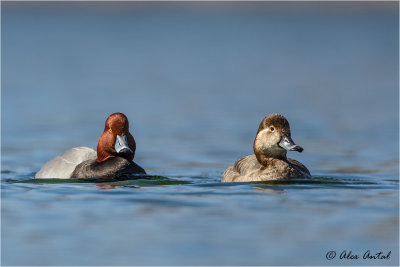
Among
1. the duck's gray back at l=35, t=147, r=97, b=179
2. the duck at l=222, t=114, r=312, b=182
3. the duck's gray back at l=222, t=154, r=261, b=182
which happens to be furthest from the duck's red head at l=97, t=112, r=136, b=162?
the duck at l=222, t=114, r=312, b=182

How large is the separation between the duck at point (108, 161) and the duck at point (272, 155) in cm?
158

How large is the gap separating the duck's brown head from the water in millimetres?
492

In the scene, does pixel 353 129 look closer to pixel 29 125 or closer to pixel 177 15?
pixel 29 125

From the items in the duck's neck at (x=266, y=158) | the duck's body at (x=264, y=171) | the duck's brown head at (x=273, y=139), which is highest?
the duck's brown head at (x=273, y=139)

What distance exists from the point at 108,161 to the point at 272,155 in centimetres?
238

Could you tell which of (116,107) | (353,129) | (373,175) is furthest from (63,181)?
(116,107)

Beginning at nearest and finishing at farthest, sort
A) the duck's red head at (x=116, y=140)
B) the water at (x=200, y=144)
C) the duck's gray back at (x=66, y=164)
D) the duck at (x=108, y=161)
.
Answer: the water at (x=200, y=144), the duck at (x=108, y=161), the duck's red head at (x=116, y=140), the duck's gray back at (x=66, y=164)

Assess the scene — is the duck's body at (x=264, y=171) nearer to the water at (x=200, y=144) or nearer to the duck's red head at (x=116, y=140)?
the water at (x=200, y=144)

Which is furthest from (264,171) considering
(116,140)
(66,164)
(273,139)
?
(66,164)

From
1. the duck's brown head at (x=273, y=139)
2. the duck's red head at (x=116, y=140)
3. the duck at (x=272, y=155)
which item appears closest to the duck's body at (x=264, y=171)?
the duck at (x=272, y=155)

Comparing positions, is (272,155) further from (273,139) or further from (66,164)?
(66,164)

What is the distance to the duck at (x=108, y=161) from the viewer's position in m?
12.9

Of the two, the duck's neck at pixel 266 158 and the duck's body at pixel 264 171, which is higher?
the duck's neck at pixel 266 158

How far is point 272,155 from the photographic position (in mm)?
12422
